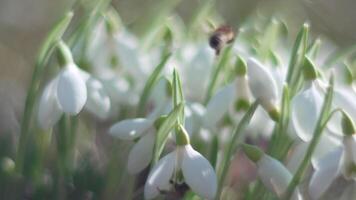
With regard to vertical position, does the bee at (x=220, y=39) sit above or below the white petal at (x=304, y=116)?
above

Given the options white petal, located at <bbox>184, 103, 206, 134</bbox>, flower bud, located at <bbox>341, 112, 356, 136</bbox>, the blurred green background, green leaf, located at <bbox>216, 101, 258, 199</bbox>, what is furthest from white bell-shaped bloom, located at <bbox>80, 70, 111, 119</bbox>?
the blurred green background

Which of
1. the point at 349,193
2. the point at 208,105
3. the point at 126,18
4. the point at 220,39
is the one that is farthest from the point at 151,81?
the point at 126,18

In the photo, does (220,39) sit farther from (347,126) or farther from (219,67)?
(347,126)

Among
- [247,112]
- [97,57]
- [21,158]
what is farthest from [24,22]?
[247,112]

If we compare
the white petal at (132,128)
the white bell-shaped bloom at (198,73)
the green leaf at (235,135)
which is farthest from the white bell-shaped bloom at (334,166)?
the white bell-shaped bloom at (198,73)

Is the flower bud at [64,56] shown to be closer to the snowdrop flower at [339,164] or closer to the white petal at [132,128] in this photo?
the white petal at [132,128]

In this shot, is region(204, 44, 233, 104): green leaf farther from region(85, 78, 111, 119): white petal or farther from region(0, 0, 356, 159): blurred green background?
region(0, 0, 356, 159): blurred green background

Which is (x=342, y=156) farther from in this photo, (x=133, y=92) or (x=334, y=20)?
(x=334, y=20)

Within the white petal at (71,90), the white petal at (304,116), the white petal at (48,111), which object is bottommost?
the white petal at (304,116)
